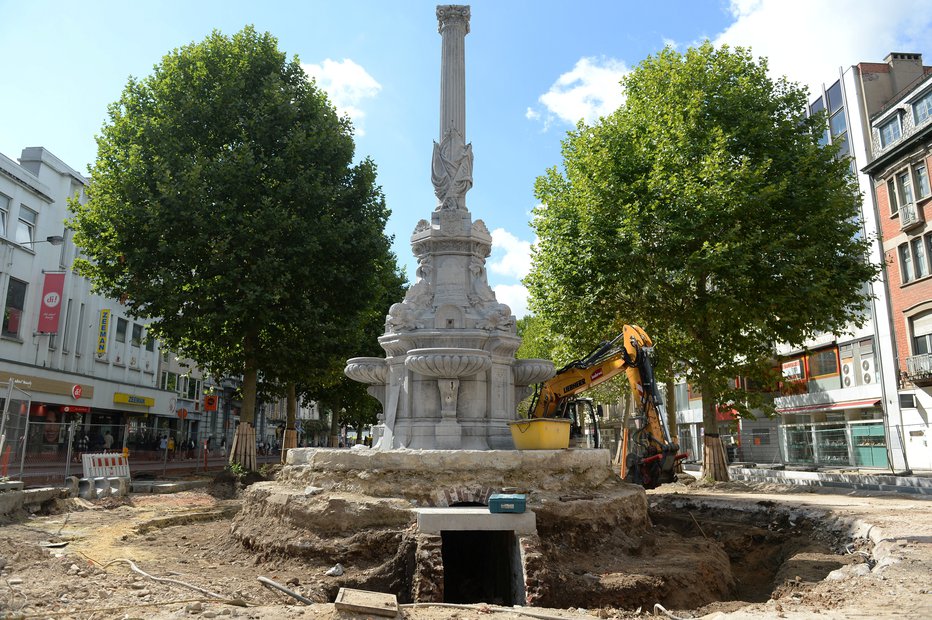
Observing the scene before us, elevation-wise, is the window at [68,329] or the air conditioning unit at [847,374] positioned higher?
the window at [68,329]

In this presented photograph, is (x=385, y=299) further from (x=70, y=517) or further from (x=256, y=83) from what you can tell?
(x=70, y=517)

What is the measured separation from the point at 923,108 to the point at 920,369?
10655 millimetres

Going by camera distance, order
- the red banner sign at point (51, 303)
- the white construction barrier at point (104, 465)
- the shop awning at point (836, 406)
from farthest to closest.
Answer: the shop awning at point (836, 406), the red banner sign at point (51, 303), the white construction barrier at point (104, 465)

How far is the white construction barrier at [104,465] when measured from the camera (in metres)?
16.3

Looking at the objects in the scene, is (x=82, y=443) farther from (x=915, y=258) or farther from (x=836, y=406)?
(x=915, y=258)

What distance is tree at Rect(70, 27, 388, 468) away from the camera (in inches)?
736

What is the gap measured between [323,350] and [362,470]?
11.2 meters

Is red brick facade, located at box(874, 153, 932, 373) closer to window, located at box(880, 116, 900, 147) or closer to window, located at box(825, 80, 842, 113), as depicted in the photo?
window, located at box(880, 116, 900, 147)

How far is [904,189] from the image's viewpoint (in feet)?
89.4

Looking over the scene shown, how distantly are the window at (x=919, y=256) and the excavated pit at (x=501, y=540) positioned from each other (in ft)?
67.0

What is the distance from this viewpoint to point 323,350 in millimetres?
20203

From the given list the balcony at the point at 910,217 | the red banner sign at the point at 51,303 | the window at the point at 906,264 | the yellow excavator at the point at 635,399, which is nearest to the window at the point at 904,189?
the balcony at the point at 910,217

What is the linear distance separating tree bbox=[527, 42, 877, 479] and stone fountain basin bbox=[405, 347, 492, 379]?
8.69 meters

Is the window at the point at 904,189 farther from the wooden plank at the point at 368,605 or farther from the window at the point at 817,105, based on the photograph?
the wooden plank at the point at 368,605
